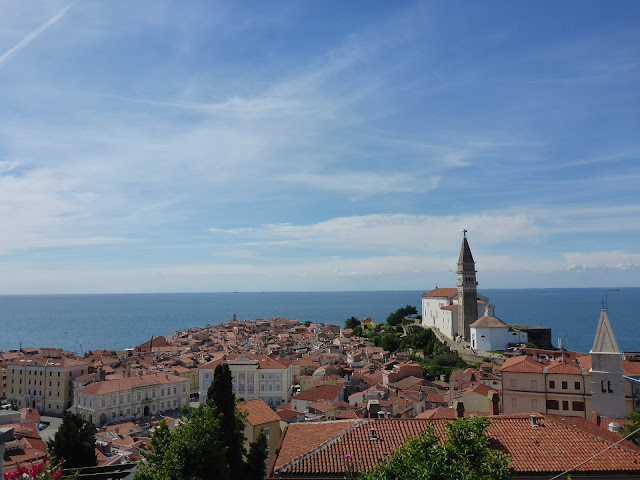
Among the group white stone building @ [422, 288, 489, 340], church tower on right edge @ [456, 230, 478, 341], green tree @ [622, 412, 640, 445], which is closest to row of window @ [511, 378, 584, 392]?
green tree @ [622, 412, 640, 445]

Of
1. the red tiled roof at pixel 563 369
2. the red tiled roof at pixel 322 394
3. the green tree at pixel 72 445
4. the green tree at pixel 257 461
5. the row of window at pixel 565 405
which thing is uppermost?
the red tiled roof at pixel 563 369

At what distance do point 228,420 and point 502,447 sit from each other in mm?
8385

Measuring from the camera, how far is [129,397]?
44.6 metres

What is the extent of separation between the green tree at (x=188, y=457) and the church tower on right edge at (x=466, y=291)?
190ft

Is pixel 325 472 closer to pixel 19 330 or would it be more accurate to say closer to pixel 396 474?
pixel 396 474

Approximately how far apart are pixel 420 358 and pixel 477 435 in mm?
52267

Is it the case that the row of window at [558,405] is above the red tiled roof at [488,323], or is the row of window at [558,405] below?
below

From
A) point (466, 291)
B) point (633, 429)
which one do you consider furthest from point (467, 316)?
point (633, 429)

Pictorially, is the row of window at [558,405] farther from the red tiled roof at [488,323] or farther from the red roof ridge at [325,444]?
the red tiled roof at [488,323]

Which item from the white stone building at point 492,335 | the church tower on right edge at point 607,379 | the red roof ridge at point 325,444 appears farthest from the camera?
the white stone building at point 492,335

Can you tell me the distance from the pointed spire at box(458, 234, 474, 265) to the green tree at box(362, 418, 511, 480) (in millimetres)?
61016

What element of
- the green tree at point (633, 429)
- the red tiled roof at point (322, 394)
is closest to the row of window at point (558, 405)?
the green tree at point (633, 429)

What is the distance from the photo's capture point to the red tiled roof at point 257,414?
20.9m

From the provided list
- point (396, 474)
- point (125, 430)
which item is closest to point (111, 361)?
point (125, 430)
